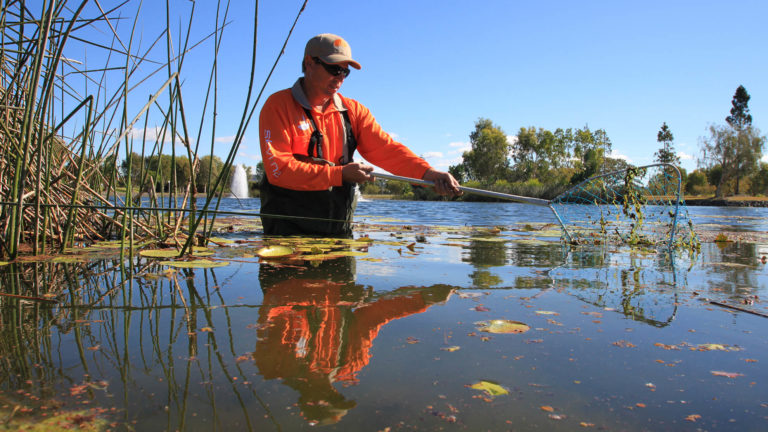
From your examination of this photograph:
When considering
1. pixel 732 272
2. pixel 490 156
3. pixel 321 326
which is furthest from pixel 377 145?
pixel 490 156

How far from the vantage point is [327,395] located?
0.88m

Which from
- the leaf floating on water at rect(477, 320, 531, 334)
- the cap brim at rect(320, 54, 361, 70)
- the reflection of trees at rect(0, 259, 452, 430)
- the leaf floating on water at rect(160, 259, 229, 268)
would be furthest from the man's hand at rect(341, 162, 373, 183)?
the leaf floating on water at rect(477, 320, 531, 334)

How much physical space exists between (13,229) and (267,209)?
1.51m

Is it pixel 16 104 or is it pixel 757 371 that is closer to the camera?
pixel 757 371

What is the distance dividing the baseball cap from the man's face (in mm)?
52

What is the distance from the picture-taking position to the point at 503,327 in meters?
1.32

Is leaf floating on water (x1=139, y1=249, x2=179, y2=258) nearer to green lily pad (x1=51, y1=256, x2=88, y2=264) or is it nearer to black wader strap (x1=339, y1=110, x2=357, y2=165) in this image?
green lily pad (x1=51, y1=256, x2=88, y2=264)

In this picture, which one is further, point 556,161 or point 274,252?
point 556,161

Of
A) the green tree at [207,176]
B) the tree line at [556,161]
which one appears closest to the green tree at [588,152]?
the tree line at [556,161]

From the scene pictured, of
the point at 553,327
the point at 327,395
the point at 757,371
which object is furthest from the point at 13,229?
the point at 757,371

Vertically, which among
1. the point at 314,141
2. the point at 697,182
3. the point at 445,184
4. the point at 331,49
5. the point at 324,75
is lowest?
the point at 445,184

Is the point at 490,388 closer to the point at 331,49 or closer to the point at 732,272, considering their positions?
the point at 732,272

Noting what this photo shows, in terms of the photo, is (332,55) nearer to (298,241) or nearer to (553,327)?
(298,241)

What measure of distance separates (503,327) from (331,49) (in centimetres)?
221
